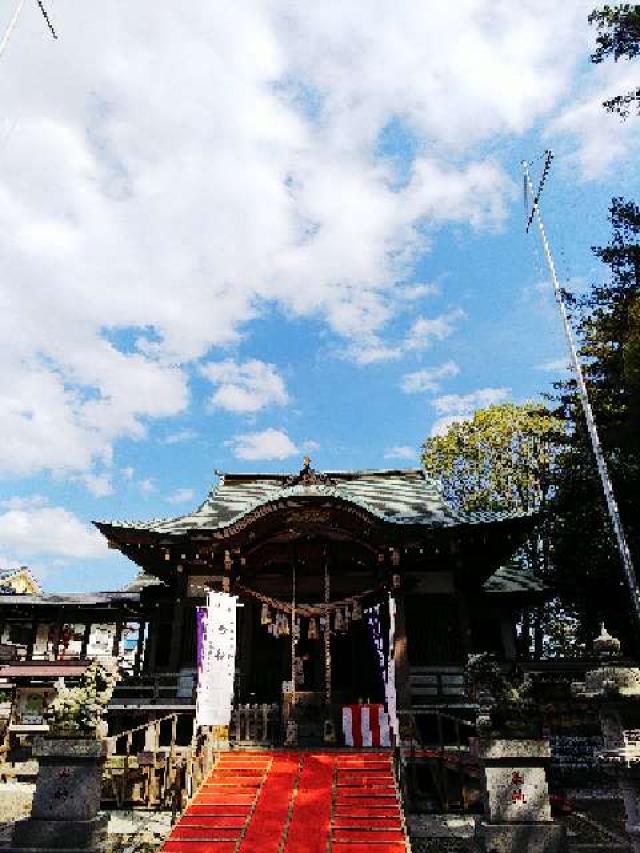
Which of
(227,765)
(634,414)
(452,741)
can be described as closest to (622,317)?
(634,414)

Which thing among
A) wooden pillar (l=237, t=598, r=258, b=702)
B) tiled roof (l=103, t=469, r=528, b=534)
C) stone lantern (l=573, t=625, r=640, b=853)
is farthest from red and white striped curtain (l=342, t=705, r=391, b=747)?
stone lantern (l=573, t=625, r=640, b=853)

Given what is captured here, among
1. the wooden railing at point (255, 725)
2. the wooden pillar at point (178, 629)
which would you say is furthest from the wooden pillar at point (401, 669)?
the wooden pillar at point (178, 629)

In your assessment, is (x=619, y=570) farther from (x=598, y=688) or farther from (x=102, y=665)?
(x=102, y=665)

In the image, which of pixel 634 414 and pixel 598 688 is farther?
pixel 634 414

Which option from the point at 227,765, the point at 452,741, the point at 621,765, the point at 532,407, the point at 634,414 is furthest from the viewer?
the point at 532,407

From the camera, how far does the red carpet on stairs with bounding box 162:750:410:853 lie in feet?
26.0

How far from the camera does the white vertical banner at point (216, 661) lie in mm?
11531

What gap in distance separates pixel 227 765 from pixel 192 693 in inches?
163

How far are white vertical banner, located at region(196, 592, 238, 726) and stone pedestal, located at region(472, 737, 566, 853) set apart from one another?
5.99 meters

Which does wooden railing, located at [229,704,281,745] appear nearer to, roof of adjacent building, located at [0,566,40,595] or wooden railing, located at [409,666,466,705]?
wooden railing, located at [409,666,466,705]

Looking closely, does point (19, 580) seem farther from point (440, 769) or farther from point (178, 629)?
point (440, 769)

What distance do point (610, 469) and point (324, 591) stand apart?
439 inches

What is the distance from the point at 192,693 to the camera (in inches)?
580

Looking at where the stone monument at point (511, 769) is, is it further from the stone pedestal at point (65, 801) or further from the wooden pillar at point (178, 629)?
the wooden pillar at point (178, 629)
